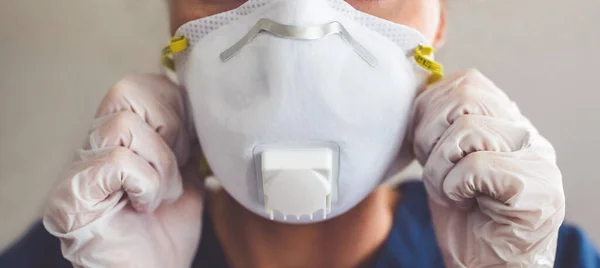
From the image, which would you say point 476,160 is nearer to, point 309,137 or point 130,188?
point 309,137

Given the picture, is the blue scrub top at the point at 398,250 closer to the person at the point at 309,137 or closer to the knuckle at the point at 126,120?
the person at the point at 309,137

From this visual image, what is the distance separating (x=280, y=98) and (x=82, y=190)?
0.77ft

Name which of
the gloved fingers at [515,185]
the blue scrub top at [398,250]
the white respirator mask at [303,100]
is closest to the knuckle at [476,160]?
the gloved fingers at [515,185]

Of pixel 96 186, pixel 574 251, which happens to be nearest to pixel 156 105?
pixel 96 186

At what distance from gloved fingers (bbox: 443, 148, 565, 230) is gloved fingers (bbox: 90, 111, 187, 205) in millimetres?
337

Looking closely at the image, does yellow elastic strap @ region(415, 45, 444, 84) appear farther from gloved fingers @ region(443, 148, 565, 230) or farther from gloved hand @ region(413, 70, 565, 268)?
gloved fingers @ region(443, 148, 565, 230)

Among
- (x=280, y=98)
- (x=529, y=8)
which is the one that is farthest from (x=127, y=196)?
(x=529, y=8)

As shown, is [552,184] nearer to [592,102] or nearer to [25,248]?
[592,102]

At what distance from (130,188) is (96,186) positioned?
A: 0.04 metres

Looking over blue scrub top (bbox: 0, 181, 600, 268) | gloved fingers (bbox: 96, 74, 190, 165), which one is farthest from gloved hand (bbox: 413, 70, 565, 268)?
gloved fingers (bbox: 96, 74, 190, 165)

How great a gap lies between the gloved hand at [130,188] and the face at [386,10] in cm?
10

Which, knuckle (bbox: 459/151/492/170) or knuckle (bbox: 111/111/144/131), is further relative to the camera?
knuckle (bbox: 111/111/144/131)

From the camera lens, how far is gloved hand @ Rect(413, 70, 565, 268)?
0.63m

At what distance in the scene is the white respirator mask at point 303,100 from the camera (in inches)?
26.1
